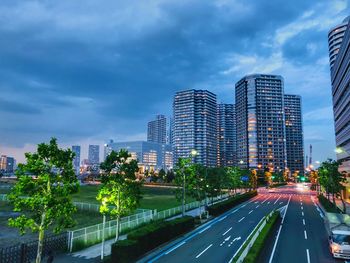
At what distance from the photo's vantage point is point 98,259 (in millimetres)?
22859

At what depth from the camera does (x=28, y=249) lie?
2189 cm

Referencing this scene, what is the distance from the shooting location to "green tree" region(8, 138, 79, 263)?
655 inches

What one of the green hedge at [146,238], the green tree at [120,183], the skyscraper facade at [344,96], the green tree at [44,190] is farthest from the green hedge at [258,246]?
the skyscraper facade at [344,96]

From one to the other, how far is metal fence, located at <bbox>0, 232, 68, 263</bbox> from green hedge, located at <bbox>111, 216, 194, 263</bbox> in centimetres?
584

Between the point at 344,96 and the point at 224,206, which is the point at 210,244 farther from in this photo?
the point at 344,96

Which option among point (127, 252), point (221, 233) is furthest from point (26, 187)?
point (221, 233)

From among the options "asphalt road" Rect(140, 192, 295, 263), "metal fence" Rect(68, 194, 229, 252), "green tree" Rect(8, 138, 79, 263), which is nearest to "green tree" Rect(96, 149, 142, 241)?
"metal fence" Rect(68, 194, 229, 252)

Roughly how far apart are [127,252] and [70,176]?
7822mm

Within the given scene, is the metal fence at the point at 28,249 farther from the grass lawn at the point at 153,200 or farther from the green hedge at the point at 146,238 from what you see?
the grass lawn at the point at 153,200

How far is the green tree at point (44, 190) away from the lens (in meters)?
16.6

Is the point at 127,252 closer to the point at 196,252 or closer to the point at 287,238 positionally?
the point at 196,252

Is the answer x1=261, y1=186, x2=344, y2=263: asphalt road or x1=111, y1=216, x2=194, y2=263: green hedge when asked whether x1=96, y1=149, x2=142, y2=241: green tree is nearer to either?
x1=111, y1=216, x2=194, y2=263: green hedge

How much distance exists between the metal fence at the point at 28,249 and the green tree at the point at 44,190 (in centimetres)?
414

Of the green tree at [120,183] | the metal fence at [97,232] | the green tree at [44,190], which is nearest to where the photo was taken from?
the green tree at [44,190]
